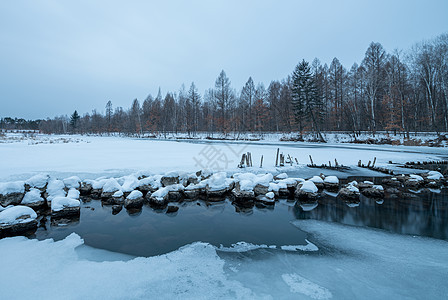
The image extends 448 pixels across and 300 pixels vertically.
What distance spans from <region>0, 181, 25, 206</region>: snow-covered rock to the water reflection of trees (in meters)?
9.30

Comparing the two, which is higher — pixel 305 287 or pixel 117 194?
pixel 117 194

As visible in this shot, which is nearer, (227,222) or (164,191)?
(227,222)

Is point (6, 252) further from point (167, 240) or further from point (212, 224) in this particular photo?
point (212, 224)

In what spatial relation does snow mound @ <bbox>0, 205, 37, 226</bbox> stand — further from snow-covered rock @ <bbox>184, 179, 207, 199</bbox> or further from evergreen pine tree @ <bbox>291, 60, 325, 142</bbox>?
evergreen pine tree @ <bbox>291, 60, 325, 142</bbox>

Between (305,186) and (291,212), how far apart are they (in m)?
1.85

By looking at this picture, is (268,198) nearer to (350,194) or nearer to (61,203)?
(350,194)

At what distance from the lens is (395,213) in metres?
6.89

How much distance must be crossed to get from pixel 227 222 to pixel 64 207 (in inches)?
203

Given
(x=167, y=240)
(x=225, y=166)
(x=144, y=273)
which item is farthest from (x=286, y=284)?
(x=225, y=166)

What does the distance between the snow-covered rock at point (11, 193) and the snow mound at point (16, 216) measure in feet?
5.28

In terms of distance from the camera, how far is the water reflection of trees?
590 centimetres

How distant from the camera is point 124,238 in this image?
5297 mm

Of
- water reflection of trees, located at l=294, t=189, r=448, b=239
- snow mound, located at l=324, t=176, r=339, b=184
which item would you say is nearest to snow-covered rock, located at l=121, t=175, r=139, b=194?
water reflection of trees, located at l=294, t=189, r=448, b=239

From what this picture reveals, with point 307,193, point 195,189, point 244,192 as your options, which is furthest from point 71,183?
point 307,193
